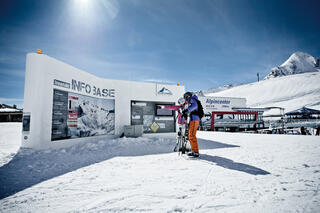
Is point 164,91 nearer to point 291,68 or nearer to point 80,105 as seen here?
point 80,105

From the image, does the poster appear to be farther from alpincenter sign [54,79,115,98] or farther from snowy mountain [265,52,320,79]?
snowy mountain [265,52,320,79]

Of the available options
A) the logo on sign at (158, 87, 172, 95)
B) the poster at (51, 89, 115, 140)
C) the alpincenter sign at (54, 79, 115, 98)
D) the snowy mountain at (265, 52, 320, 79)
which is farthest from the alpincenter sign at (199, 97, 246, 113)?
the snowy mountain at (265, 52, 320, 79)

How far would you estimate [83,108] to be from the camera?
6.98 metres

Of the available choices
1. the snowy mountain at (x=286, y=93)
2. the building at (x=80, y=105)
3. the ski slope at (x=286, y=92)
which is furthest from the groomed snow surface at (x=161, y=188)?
the ski slope at (x=286, y=92)

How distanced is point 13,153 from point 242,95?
83.6 m

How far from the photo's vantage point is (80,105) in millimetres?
6824

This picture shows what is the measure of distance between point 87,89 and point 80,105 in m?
0.96

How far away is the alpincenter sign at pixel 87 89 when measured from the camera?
20.2 ft

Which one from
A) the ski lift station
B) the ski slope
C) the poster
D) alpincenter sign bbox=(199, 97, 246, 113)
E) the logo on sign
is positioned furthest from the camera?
the ski slope

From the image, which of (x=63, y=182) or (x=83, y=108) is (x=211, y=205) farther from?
(x=83, y=108)

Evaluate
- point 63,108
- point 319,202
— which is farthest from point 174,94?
point 319,202

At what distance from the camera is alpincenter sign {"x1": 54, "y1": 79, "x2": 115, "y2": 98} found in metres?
6.17

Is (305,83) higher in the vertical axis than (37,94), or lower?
higher

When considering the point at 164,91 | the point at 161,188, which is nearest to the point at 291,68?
the point at 164,91
